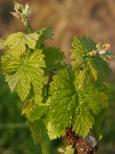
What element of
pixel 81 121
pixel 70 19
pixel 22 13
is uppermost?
pixel 70 19

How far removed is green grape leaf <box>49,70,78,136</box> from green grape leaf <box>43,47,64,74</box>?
0.08m

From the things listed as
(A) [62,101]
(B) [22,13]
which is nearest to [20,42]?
(B) [22,13]

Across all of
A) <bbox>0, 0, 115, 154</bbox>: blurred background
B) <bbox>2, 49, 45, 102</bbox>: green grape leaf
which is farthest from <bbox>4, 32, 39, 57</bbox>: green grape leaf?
<bbox>0, 0, 115, 154</bbox>: blurred background

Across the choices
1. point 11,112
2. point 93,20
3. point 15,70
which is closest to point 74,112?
point 15,70

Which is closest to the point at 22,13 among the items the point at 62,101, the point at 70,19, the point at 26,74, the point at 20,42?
the point at 20,42

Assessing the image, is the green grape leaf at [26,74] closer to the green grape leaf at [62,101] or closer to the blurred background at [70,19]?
the green grape leaf at [62,101]

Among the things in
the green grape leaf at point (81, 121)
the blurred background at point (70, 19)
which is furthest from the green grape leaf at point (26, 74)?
the blurred background at point (70, 19)

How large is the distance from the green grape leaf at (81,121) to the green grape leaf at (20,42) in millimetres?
240

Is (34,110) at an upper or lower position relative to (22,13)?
lower

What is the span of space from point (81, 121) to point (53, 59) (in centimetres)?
22

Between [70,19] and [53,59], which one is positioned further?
[70,19]

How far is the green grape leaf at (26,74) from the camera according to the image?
78.2 inches

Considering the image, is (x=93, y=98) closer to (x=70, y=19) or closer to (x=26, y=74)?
(x=26, y=74)

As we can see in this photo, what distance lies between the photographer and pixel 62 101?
198cm
